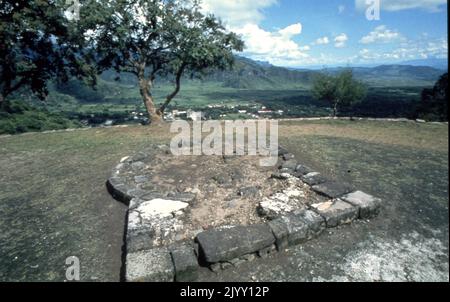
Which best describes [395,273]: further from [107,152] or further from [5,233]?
[107,152]

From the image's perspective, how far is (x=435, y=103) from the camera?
3806cm

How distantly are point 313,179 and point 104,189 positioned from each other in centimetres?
535

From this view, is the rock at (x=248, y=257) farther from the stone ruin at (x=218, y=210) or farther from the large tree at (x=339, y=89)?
the large tree at (x=339, y=89)

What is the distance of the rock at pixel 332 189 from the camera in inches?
239

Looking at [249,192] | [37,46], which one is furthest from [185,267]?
[37,46]

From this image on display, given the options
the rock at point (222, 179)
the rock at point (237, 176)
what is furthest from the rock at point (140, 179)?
the rock at point (237, 176)

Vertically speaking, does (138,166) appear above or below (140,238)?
above

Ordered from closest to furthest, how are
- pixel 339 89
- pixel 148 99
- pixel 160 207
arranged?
pixel 160 207 < pixel 148 99 < pixel 339 89

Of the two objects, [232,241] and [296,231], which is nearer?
[232,241]

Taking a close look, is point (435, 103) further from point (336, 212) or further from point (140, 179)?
point (140, 179)

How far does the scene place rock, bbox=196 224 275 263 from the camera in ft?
14.1

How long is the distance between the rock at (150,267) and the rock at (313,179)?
390cm

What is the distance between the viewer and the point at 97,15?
1353cm
